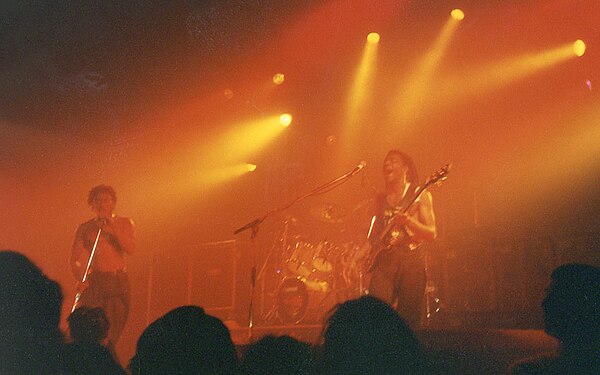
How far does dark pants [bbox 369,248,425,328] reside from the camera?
5535 mm

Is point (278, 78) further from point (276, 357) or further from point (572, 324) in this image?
point (276, 357)

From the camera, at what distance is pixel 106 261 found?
6215mm

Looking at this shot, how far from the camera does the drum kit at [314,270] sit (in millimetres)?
7902

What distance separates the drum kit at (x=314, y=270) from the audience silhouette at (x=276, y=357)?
5783 millimetres

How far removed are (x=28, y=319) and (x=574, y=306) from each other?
5.72 feet

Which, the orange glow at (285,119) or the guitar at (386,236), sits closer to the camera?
the guitar at (386,236)

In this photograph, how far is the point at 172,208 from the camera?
977 centimetres

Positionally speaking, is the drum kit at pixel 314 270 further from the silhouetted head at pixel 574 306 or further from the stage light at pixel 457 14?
the silhouetted head at pixel 574 306

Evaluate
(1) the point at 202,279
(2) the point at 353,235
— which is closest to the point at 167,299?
(1) the point at 202,279

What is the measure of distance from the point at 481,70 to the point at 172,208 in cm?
497

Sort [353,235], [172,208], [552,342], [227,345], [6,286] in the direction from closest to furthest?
[227,345] → [6,286] → [552,342] → [353,235] → [172,208]

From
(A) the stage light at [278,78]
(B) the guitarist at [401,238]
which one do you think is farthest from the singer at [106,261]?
(A) the stage light at [278,78]

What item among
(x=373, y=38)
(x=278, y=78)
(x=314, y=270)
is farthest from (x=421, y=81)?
(x=314, y=270)

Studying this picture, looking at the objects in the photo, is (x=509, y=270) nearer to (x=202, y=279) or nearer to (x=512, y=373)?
(x=202, y=279)
